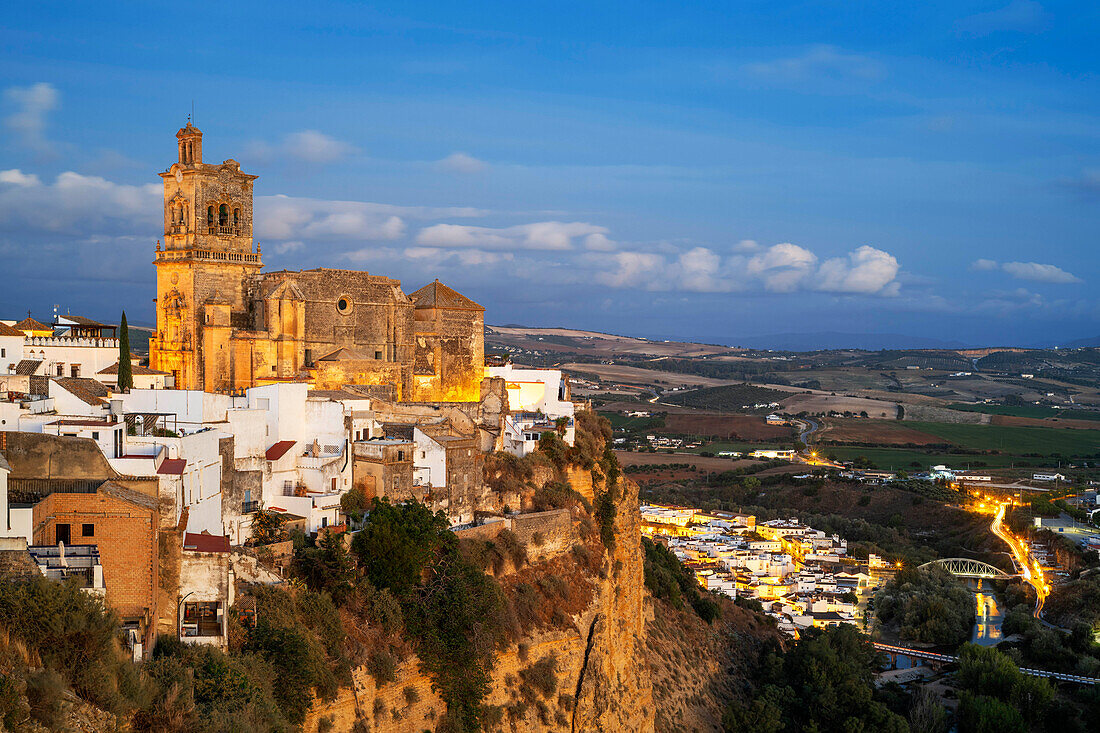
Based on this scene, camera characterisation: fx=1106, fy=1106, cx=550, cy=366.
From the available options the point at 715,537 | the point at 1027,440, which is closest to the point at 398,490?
the point at 715,537

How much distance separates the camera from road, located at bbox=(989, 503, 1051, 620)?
197ft

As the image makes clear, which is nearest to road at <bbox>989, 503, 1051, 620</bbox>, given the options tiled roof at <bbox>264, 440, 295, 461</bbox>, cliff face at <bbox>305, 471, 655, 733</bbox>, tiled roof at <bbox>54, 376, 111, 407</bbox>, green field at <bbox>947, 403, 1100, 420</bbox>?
cliff face at <bbox>305, 471, 655, 733</bbox>

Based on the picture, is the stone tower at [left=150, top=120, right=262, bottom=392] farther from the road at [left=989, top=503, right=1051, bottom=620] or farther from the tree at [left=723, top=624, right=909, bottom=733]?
the road at [left=989, top=503, right=1051, bottom=620]

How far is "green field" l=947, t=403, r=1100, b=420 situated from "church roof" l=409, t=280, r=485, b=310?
13178 centimetres

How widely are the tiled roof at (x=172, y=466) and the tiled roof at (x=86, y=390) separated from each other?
5407 mm

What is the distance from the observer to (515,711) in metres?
26.3

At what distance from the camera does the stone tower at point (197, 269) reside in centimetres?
3641

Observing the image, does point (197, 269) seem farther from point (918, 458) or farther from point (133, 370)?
point (918, 458)

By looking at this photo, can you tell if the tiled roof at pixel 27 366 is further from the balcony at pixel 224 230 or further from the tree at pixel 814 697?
the tree at pixel 814 697

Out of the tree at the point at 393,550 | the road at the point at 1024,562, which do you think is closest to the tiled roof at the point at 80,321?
the tree at the point at 393,550

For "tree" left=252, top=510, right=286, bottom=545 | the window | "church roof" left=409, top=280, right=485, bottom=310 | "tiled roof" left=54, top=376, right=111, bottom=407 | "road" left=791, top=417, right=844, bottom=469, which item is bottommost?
"road" left=791, top=417, right=844, bottom=469

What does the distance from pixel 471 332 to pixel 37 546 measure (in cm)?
2582

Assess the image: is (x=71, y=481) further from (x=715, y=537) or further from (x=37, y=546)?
(x=715, y=537)

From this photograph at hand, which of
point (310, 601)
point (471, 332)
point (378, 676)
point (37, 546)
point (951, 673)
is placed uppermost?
point (471, 332)
